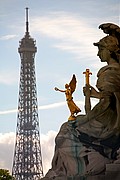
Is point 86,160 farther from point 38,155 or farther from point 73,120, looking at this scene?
point 38,155

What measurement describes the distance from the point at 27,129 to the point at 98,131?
85483 mm

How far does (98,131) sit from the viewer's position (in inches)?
961

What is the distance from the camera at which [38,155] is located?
107 metres

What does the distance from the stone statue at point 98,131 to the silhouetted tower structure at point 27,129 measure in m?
78.1

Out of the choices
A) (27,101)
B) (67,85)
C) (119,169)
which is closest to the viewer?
(119,169)

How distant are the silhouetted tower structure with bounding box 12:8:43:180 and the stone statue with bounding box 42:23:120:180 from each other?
78081 mm

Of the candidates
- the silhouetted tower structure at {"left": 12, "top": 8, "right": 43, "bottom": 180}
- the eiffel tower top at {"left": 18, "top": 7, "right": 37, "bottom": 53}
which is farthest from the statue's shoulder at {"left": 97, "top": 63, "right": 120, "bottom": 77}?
the eiffel tower top at {"left": 18, "top": 7, "right": 37, "bottom": 53}

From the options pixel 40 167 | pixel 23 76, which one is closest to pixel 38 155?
pixel 40 167

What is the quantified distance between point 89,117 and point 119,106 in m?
1.12

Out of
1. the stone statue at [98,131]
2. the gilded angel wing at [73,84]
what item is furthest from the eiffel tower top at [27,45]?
the stone statue at [98,131]

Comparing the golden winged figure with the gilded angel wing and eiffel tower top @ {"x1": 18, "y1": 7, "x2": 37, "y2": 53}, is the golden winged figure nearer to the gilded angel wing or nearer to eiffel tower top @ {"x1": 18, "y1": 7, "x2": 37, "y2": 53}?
the gilded angel wing

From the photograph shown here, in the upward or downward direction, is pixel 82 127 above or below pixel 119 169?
above

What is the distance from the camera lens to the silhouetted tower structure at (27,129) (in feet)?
348

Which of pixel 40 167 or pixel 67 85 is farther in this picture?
pixel 40 167
